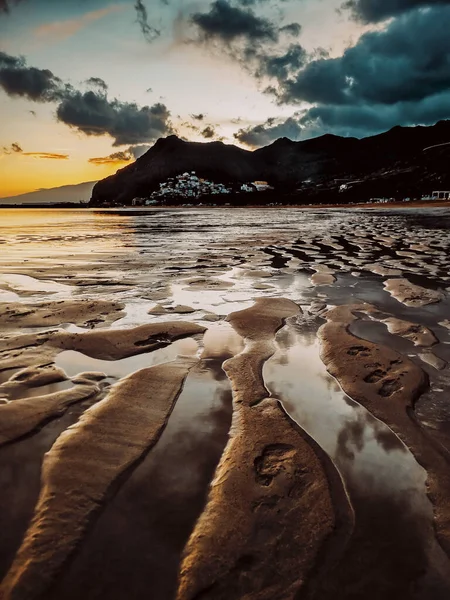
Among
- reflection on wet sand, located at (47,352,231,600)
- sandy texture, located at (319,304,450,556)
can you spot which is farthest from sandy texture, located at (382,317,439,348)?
reflection on wet sand, located at (47,352,231,600)

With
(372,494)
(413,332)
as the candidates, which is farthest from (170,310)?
(372,494)

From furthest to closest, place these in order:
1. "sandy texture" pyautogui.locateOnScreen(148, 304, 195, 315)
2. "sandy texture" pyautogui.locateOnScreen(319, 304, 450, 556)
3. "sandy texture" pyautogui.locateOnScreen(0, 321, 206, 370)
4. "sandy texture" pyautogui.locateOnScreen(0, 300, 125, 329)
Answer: "sandy texture" pyautogui.locateOnScreen(148, 304, 195, 315)
"sandy texture" pyautogui.locateOnScreen(0, 300, 125, 329)
"sandy texture" pyautogui.locateOnScreen(0, 321, 206, 370)
"sandy texture" pyautogui.locateOnScreen(319, 304, 450, 556)

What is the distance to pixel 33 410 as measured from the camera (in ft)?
9.63

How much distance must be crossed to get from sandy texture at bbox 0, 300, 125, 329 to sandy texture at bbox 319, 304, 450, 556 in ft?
9.83

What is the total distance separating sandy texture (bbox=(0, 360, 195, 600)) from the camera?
1.63m

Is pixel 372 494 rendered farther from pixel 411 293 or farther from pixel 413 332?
pixel 411 293

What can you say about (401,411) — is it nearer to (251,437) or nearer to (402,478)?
(402,478)

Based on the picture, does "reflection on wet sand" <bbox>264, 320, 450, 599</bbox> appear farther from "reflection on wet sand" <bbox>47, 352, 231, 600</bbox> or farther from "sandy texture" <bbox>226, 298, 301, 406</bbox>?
"reflection on wet sand" <bbox>47, 352, 231, 600</bbox>

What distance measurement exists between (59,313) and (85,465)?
12.4 feet

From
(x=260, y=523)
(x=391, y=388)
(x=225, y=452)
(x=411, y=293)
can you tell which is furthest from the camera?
(x=411, y=293)

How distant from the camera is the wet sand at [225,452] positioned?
1.62m

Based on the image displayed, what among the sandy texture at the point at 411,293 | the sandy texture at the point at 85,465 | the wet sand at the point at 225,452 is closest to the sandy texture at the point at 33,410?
the wet sand at the point at 225,452

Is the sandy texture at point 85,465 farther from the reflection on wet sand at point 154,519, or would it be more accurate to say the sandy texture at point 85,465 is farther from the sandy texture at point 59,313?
the sandy texture at point 59,313

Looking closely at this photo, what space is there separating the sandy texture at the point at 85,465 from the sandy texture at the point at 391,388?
154 centimetres
